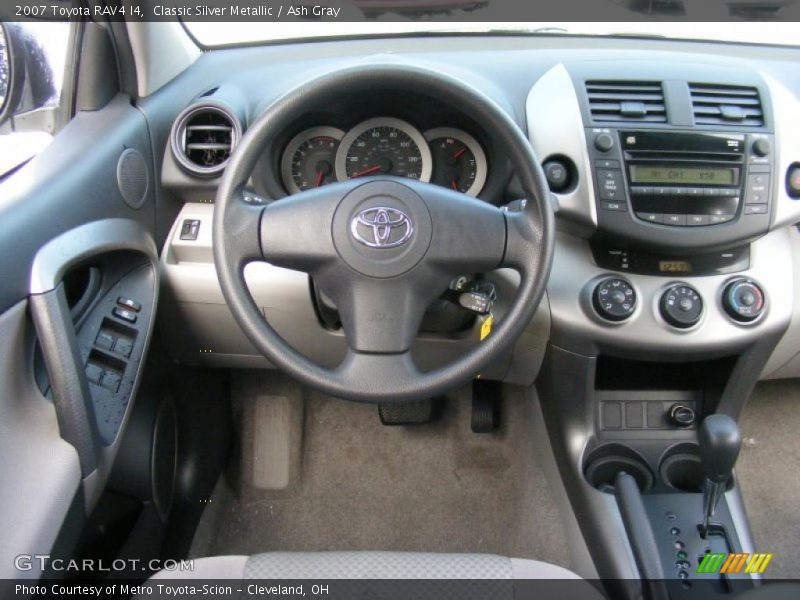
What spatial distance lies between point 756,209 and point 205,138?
1220mm

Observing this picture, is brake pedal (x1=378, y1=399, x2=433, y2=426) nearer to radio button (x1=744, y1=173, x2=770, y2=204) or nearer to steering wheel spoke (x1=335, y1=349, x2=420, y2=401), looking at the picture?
steering wheel spoke (x1=335, y1=349, x2=420, y2=401)

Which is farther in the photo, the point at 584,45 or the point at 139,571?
the point at 584,45

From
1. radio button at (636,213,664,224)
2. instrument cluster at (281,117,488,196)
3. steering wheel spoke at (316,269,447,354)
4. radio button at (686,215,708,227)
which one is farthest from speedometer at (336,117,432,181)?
radio button at (686,215,708,227)

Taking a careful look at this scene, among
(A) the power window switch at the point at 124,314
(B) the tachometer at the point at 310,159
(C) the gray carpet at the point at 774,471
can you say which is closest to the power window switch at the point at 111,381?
(A) the power window switch at the point at 124,314

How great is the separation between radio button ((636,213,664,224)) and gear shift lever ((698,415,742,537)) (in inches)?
16.7

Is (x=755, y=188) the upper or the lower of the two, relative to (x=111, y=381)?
upper

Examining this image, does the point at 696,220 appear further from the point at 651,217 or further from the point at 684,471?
the point at 684,471

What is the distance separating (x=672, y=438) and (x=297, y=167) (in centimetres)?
108

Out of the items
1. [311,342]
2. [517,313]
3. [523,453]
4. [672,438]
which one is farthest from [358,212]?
[523,453]

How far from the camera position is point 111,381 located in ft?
4.29

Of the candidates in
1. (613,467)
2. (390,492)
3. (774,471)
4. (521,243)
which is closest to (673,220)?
(521,243)

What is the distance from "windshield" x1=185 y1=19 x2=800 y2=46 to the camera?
5.58 ft

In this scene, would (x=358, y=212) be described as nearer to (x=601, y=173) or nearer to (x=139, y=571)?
(x=601, y=173)

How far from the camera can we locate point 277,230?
45.3 inches
